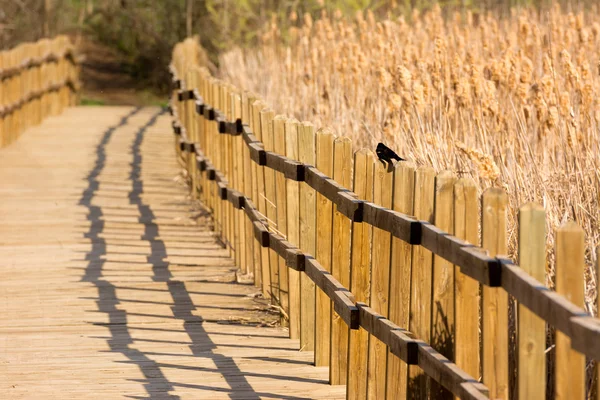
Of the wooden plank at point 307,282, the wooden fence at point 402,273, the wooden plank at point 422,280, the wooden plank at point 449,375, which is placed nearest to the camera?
the wooden fence at point 402,273

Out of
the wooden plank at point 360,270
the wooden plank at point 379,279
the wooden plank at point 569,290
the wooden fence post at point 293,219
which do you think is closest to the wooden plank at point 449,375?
the wooden plank at point 569,290

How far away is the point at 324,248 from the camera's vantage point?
513 cm

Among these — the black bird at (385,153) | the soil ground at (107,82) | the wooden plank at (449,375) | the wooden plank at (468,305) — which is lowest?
the soil ground at (107,82)

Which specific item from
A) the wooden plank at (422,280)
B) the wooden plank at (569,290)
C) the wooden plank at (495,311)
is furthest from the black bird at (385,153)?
the wooden plank at (569,290)

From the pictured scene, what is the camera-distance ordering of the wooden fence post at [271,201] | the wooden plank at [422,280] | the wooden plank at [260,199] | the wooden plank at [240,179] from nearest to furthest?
the wooden plank at [422,280] < the wooden fence post at [271,201] < the wooden plank at [260,199] < the wooden plank at [240,179]

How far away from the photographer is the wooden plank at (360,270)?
4.44 metres

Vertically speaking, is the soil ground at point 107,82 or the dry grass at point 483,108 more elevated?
the dry grass at point 483,108

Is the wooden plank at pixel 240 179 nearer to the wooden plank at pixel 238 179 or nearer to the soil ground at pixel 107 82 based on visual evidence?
the wooden plank at pixel 238 179

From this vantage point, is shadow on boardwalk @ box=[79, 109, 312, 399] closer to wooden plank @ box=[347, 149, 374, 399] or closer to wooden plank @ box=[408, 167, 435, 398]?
wooden plank @ box=[347, 149, 374, 399]

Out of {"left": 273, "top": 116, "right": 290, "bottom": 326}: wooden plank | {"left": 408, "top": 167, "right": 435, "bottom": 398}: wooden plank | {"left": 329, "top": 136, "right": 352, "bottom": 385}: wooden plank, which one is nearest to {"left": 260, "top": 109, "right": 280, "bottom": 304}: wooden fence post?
{"left": 273, "top": 116, "right": 290, "bottom": 326}: wooden plank

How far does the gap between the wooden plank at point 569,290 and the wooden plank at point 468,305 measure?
62 centimetres

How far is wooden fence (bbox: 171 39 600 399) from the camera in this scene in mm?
2980

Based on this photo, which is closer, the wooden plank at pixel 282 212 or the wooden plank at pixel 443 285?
the wooden plank at pixel 443 285

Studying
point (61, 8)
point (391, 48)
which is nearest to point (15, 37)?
point (61, 8)
